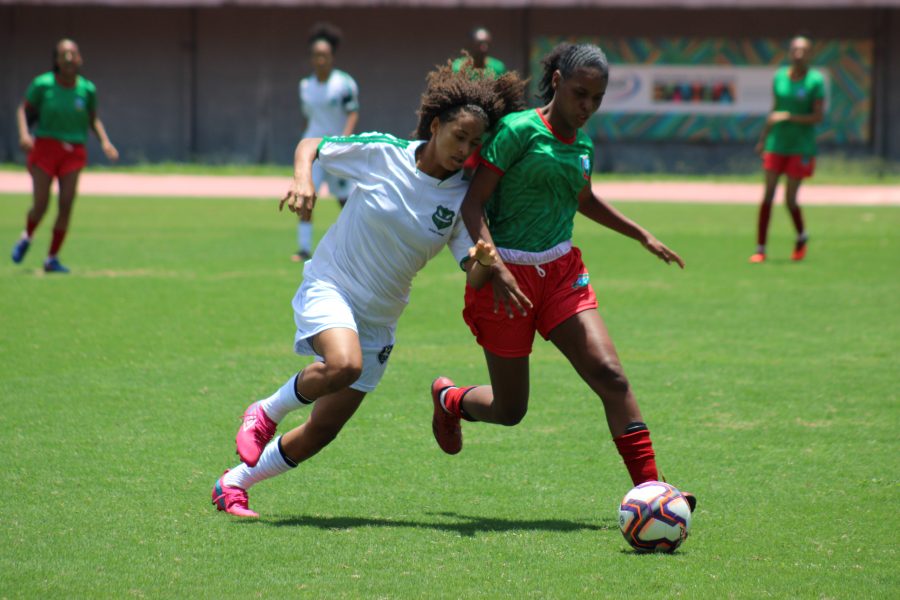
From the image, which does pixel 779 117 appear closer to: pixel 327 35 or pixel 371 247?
pixel 327 35

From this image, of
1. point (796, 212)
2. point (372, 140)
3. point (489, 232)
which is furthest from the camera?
point (796, 212)

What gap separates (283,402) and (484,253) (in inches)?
43.2

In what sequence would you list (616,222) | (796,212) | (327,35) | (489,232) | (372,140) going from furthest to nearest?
1. (327,35)
2. (796,212)
3. (616,222)
4. (372,140)
5. (489,232)

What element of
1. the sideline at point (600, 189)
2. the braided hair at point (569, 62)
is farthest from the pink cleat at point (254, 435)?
the sideline at point (600, 189)

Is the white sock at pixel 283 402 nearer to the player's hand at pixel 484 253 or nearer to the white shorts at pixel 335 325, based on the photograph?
the white shorts at pixel 335 325

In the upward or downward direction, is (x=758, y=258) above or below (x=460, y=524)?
below

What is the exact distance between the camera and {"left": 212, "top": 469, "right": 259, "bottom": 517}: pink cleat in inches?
210

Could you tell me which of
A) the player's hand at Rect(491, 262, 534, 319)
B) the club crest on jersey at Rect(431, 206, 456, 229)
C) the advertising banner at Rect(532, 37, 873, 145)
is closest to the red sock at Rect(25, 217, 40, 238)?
the club crest on jersey at Rect(431, 206, 456, 229)

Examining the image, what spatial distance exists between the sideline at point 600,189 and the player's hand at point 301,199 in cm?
1885

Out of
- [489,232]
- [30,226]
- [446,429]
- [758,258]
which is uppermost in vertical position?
[489,232]

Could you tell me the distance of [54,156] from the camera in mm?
12906

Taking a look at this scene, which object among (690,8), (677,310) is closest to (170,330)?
(677,310)

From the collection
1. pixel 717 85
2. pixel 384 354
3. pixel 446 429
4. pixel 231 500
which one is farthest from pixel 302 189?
pixel 717 85

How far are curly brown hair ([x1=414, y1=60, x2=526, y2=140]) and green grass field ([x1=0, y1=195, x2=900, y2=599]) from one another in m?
1.67
